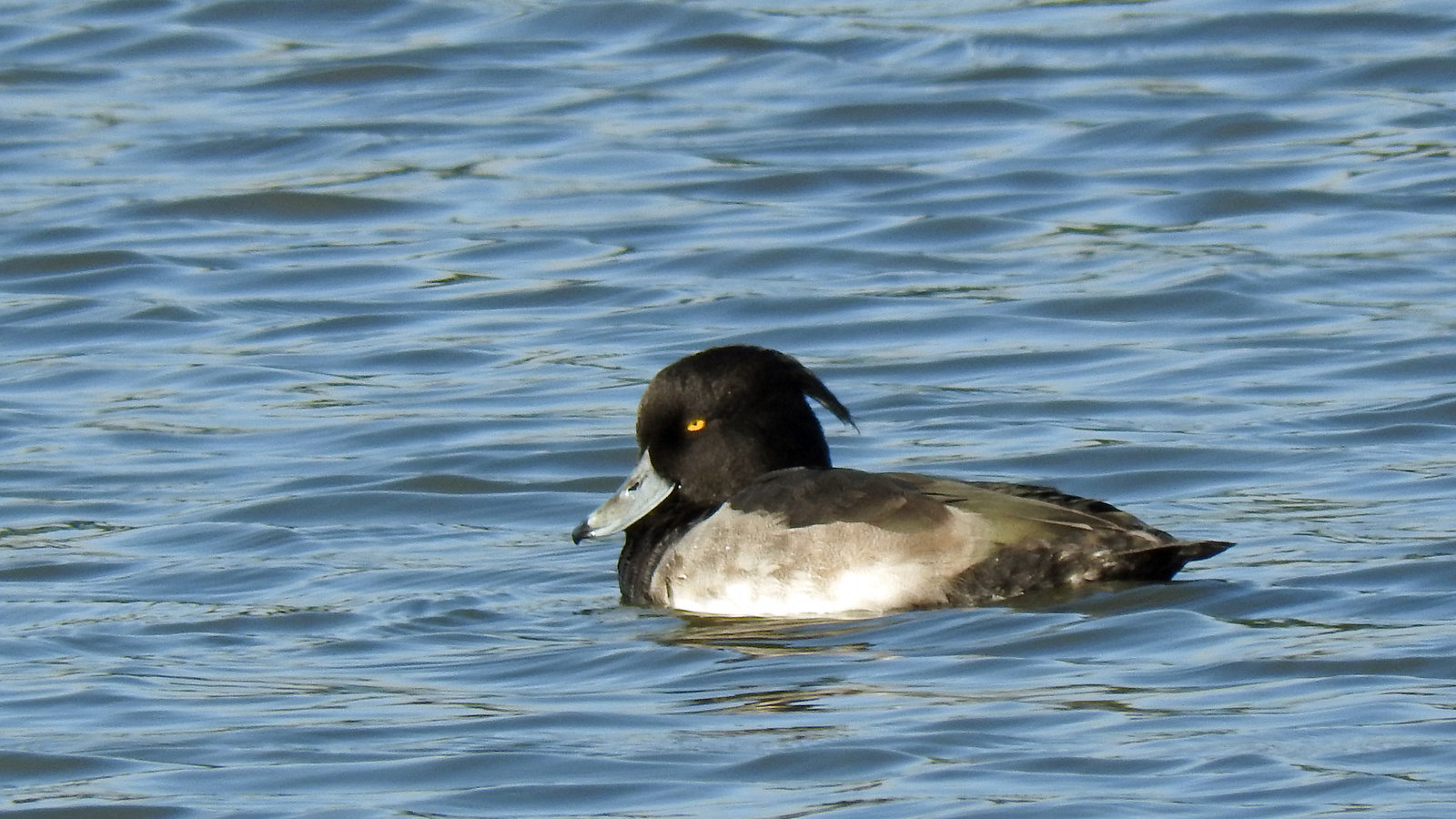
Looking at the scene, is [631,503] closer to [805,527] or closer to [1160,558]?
[805,527]

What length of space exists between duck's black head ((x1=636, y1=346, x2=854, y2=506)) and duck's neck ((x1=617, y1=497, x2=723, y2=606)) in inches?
4.4

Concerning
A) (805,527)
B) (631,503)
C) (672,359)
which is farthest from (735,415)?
(672,359)

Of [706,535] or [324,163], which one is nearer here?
[706,535]

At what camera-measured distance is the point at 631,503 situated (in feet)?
25.8

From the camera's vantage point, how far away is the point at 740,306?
1154cm

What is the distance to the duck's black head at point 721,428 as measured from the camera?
7.71 metres

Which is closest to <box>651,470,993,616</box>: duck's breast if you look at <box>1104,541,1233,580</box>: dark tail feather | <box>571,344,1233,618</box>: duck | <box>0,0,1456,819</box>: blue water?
<box>571,344,1233,618</box>: duck

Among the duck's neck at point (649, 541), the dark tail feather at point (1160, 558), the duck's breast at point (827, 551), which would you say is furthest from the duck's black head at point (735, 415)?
the dark tail feather at point (1160, 558)

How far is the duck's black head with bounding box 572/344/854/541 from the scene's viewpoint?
7.71 metres

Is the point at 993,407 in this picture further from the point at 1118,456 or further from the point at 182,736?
the point at 182,736

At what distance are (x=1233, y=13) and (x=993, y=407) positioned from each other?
7310 mm

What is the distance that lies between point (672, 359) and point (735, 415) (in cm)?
286

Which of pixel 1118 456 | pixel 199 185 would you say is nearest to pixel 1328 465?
pixel 1118 456

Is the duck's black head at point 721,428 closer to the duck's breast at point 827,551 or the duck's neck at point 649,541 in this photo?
the duck's neck at point 649,541
